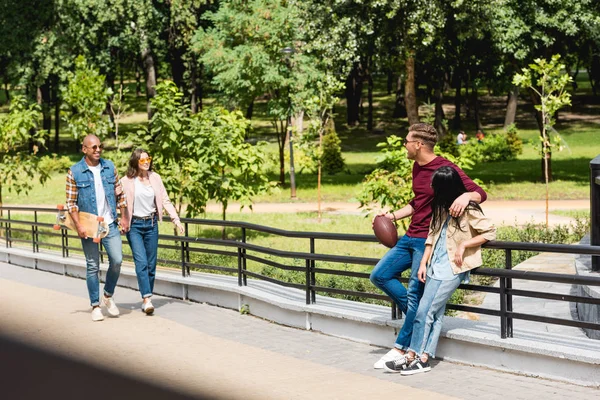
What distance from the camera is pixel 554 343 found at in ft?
23.3

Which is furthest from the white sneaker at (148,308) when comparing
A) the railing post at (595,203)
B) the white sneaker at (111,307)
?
the railing post at (595,203)

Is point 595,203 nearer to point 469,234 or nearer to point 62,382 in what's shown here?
point 469,234

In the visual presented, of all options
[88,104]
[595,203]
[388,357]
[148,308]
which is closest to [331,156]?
[88,104]

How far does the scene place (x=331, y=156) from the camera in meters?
38.9

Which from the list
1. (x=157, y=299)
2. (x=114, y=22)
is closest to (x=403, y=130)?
(x=114, y=22)

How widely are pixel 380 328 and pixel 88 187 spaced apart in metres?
3.69

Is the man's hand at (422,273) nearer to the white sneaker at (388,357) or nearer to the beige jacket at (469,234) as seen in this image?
the beige jacket at (469,234)

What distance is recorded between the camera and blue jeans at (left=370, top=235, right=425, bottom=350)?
7.63 m

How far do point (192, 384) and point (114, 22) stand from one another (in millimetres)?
39866

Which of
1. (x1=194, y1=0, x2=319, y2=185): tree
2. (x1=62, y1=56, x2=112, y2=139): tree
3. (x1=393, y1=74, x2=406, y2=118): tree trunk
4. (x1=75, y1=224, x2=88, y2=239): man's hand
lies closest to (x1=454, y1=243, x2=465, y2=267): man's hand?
(x1=75, y1=224, x2=88, y2=239): man's hand

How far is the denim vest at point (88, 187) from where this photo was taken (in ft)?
33.4

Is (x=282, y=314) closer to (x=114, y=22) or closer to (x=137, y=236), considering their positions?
(x=137, y=236)

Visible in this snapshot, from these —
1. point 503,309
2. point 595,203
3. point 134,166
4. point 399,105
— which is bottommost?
point 503,309

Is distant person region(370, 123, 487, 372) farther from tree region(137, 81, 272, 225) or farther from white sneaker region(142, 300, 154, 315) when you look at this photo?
tree region(137, 81, 272, 225)
